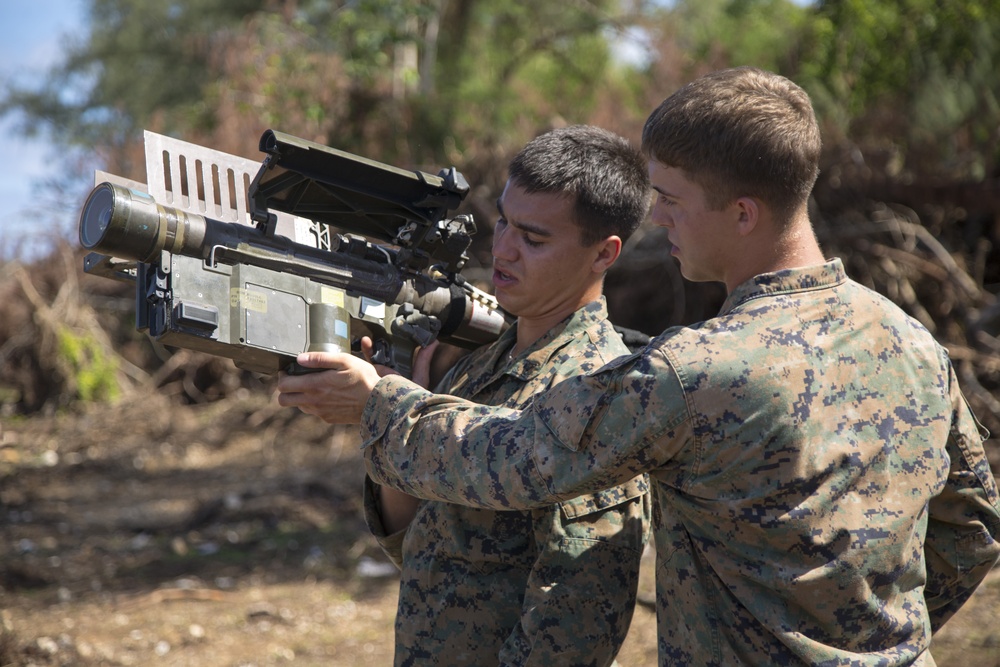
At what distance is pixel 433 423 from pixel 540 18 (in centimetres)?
1453

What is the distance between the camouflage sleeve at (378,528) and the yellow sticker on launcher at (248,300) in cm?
55

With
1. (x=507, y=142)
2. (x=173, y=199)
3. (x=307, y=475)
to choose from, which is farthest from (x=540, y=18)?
(x=173, y=199)

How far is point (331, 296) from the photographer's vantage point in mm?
2295

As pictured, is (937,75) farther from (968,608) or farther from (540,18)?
(540,18)

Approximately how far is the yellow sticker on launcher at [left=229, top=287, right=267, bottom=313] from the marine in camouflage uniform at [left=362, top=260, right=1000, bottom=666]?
591 millimetres

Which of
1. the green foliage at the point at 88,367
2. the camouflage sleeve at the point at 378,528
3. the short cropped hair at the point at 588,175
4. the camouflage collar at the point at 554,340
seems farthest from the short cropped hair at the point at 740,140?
the green foliage at the point at 88,367

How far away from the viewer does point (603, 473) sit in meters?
1.67

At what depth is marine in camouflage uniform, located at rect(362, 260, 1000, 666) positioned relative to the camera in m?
1.62

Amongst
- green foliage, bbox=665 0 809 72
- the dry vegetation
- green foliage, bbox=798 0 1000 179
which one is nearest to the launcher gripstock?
the dry vegetation

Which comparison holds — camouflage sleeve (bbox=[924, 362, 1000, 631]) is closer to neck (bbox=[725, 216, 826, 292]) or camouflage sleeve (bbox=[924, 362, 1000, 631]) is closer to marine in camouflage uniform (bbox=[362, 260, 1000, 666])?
marine in camouflage uniform (bbox=[362, 260, 1000, 666])

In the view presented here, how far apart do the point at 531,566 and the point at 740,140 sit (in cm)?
102

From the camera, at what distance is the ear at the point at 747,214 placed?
1744 millimetres

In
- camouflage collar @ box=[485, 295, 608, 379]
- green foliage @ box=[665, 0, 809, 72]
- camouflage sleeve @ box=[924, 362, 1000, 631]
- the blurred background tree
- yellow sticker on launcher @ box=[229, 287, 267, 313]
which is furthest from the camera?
green foliage @ box=[665, 0, 809, 72]

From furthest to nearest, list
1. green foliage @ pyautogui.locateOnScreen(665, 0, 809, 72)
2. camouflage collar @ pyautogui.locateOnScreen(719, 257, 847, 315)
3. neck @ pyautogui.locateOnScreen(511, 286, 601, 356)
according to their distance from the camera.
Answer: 1. green foliage @ pyautogui.locateOnScreen(665, 0, 809, 72)
2. neck @ pyautogui.locateOnScreen(511, 286, 601, 356)
3. camouflage collar @ pyautogui.locateOnScreen(719, 257, 847, 315)
